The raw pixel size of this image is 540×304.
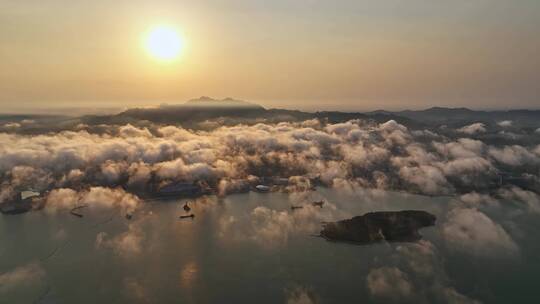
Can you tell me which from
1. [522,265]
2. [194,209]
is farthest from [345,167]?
[522,265]

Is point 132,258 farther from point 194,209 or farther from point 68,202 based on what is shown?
point 68,202

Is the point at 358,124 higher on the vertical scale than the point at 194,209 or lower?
higher

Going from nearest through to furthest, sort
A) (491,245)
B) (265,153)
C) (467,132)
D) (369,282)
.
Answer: (369,282) → (491,245) → (265,153) → (467,132)

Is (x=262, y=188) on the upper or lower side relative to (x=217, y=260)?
upper

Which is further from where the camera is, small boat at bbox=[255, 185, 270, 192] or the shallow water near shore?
small boat at bbox=[255, 185, 270, 192]

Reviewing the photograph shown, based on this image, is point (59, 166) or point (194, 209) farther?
point (59, 166)

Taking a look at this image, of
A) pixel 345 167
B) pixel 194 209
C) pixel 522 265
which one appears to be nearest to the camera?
pixel 522 265

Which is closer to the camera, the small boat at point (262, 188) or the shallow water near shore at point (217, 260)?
the shallow water near shore at point (217, 260)

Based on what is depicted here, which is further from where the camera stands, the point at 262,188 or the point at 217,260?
the point at 262,188
